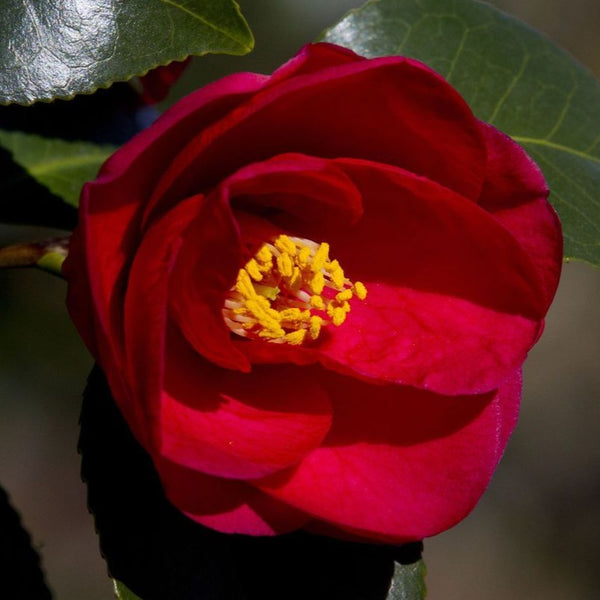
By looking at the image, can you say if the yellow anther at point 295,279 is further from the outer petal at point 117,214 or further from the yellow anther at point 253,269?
the outer petal at point 117,214

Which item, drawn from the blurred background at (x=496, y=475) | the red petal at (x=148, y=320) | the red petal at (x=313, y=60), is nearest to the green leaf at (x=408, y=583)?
the red petal at (x=148, y=320)

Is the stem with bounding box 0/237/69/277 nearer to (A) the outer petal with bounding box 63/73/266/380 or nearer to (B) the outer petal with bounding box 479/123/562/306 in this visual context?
(A) the outer petal with bounding box 63/73/266/380

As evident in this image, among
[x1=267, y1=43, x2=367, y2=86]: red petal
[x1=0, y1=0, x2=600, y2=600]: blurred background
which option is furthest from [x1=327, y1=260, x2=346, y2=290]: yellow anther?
[x1=0, y1=0, x2=600, y2=600]: blurred background

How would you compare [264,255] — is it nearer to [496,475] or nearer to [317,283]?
[317,283]

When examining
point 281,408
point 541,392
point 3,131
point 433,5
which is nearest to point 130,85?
point 3,131

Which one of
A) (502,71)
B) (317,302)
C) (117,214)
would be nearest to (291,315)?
Result: (317,302)
